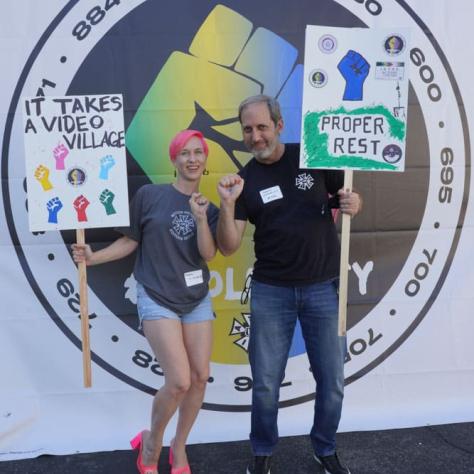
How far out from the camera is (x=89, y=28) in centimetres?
273

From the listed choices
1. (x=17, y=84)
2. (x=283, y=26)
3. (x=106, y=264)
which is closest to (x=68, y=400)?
(x=106, y=264)

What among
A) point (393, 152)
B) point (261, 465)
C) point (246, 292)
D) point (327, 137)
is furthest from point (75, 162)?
point (261, 465)

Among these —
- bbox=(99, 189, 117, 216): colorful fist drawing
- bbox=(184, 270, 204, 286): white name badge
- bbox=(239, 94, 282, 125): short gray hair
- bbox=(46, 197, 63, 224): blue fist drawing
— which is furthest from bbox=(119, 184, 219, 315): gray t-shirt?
bbox=(239, 94, 282, 125): short gray hair

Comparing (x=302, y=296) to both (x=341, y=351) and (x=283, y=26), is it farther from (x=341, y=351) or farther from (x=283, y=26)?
(x=283, y=26)

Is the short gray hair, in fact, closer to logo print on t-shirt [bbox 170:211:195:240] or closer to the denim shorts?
logo print on t-shirt [bbox 170:211:195:240]

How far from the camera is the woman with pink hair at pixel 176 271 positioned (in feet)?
7.36

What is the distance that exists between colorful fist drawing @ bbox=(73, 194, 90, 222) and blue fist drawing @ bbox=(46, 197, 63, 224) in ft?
0.21

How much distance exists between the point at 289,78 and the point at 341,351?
1.38 metres

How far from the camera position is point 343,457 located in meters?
2.66

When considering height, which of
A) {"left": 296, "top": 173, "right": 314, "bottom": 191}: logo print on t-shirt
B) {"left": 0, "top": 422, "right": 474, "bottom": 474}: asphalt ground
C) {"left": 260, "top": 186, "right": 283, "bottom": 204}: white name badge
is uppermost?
{"left": 296, "top": 173, "right": 314, "bottom": 191}: logo print on t-shirt

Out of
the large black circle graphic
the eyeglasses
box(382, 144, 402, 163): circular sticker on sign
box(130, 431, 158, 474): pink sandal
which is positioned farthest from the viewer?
the eyeglasses

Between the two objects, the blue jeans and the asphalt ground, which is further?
the asphalt ground

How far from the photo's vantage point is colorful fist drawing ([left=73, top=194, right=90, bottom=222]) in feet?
7.56

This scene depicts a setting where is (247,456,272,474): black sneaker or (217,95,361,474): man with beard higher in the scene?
(217,95,361,474): man with beard
